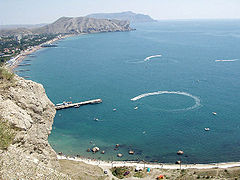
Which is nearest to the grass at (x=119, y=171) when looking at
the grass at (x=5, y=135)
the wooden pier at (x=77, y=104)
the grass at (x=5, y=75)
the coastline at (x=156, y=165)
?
the coastline at (x=156, y=165)

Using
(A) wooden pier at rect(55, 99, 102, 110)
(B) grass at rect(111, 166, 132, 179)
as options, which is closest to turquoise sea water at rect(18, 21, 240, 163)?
(A) wooden pier at rect(55, 99, 102, 110)

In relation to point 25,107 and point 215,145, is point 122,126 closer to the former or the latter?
point 215,145

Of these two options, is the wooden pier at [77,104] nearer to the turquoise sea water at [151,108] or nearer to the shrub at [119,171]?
the turquoise sea water at [151,108]

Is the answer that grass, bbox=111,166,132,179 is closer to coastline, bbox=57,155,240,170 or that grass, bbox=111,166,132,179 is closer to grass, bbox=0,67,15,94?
coastline, bbox=57,155,240,170

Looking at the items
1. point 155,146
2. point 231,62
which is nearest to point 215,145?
point 155,146

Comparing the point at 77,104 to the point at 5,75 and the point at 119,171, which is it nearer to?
the point at 119,171

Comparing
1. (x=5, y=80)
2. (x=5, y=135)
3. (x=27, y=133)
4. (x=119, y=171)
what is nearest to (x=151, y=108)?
(x=119, y=171)
